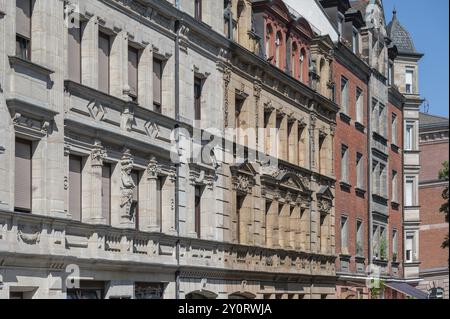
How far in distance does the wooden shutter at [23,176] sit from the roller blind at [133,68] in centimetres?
494

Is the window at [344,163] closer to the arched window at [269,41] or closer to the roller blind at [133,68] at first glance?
the arched window at [269,41]

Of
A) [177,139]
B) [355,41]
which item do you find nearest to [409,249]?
[355,41]

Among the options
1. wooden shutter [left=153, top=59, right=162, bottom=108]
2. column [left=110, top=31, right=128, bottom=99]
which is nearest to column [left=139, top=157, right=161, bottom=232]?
wooden shutter [left=153, top=59, right=162, bottom=108]

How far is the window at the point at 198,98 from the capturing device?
2842 cm

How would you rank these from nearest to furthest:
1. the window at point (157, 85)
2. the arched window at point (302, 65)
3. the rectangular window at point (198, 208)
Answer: the window at point (157, 85)
the rectangular window at point (198, 208)
the arched window at point (302, 65)

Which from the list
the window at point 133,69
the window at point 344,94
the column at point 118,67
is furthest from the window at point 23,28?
the window at point 344,94

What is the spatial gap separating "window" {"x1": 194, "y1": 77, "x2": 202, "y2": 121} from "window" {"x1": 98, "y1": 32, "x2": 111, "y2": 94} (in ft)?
17.1

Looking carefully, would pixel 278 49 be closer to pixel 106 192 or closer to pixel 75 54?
pixel 106 192

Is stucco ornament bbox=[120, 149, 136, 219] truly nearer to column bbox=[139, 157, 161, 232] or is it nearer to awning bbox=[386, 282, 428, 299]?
column bbox=[139, 157, 161, 232]

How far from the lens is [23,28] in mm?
19984

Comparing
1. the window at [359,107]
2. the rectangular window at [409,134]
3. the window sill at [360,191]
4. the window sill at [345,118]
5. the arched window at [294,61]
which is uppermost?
the arched window at [294,61]

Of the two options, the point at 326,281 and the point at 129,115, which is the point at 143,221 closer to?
the point at 129,115

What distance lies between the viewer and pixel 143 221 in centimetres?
2470

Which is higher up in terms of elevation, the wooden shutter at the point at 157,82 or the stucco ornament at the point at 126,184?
the wooden shutter at the point at 157,82
